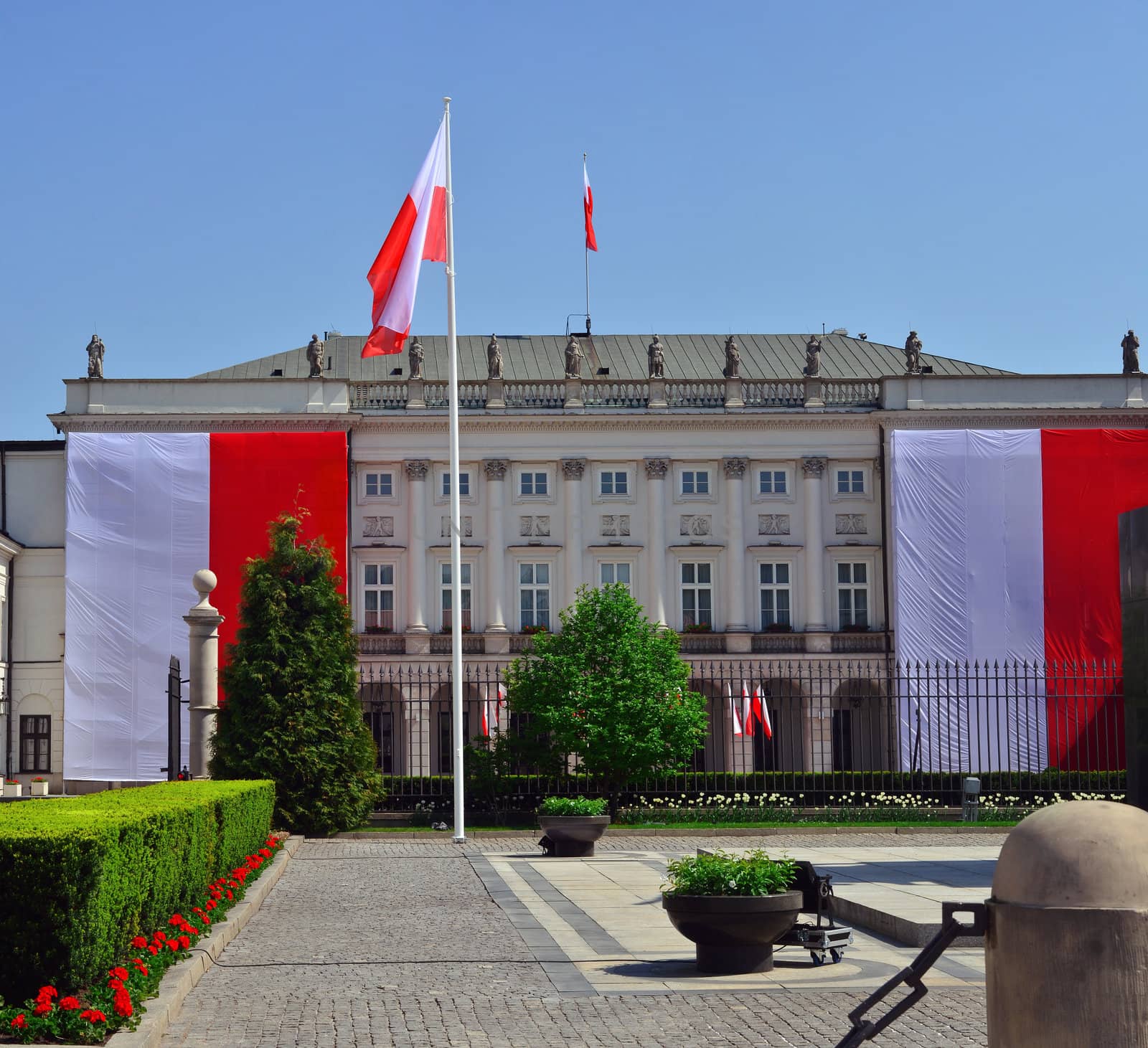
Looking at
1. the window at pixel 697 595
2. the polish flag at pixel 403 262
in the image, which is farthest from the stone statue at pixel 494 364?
the polish flag at pixel 403 262

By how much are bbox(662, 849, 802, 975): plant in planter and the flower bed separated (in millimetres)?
3775

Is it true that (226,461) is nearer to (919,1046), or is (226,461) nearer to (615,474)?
(615,474)

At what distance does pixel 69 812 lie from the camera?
11242mm

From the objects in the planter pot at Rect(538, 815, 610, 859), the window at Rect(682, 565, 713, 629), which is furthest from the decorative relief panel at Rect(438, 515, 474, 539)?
the planter pot at Rect(538, 815, 610, 859)

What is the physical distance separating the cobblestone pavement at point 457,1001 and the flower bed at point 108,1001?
337 millimetres

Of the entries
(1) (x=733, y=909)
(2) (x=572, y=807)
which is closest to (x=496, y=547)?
(2) (x=572, y=807)

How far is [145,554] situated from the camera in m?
50.8

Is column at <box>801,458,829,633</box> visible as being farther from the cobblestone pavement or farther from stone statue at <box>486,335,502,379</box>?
the cobblestone pavement

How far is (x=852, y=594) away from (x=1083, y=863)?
50.7m

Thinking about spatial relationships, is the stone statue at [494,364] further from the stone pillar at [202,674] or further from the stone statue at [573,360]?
the stone pillar at [202,674]

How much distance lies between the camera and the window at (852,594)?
5594 centimetres

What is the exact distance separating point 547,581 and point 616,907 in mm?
38614

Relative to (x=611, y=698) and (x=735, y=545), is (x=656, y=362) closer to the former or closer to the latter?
(x=735, y=545)

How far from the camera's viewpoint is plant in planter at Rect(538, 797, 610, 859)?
25938mm
